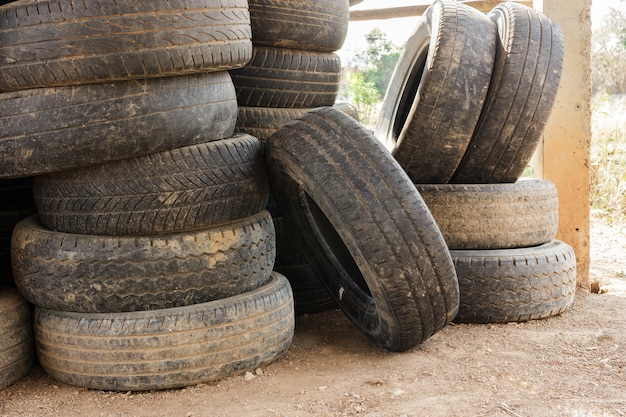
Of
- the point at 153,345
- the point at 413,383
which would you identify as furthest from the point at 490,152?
the point at 153,345

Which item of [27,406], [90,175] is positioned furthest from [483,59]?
[27,406]

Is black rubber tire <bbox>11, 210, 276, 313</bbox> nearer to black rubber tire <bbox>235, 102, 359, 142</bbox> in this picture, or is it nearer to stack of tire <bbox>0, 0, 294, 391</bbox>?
stack of tire <bbox>0, 0, 294, 391</bbox>

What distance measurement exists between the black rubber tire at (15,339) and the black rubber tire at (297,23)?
196 centimetres

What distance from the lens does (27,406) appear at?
9.73 feet

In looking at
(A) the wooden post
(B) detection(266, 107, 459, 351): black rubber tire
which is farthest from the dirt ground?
(A) the wooden post

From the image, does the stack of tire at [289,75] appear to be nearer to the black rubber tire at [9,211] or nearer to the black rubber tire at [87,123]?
the black rubber tire at [87,123]

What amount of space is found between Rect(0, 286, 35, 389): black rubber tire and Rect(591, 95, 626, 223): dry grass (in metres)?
5.63

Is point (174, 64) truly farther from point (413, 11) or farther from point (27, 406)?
point (413, 11)

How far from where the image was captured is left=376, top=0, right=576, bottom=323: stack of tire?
384cm

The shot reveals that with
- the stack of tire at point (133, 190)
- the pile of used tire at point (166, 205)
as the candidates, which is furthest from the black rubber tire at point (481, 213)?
the stack of tire at point (133, 190)

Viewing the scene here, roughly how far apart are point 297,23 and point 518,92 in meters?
1.36

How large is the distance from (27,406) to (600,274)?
4.12 metres

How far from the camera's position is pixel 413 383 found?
306 cm

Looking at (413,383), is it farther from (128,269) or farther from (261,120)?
(261,120)
